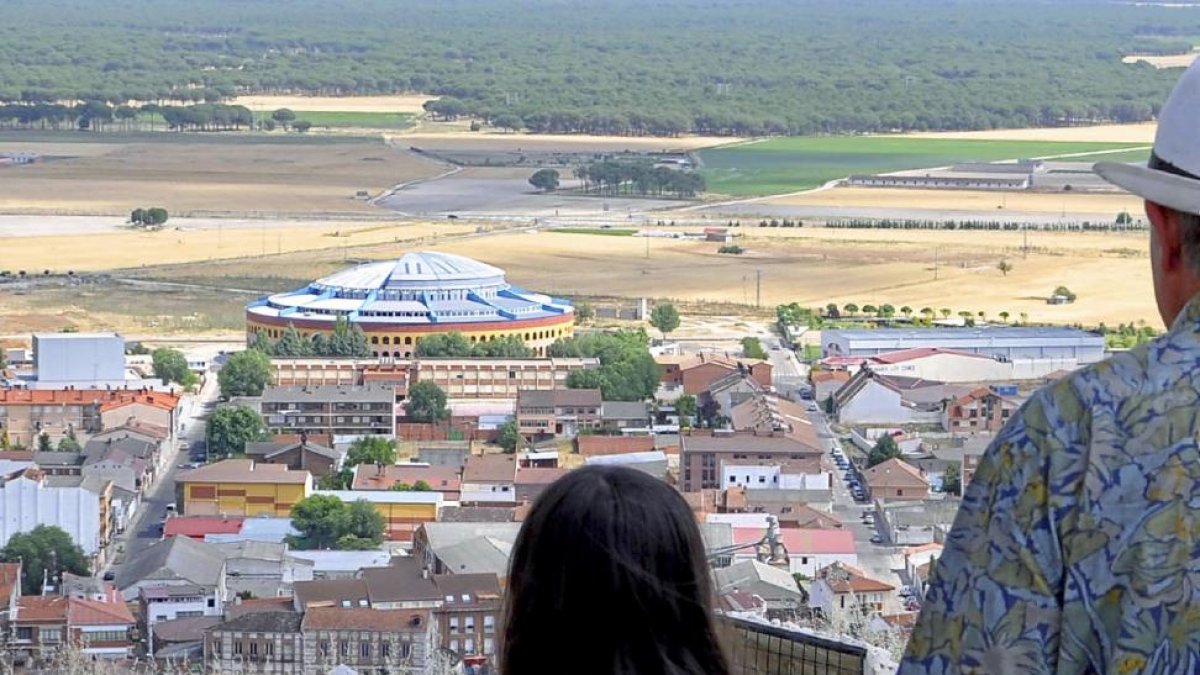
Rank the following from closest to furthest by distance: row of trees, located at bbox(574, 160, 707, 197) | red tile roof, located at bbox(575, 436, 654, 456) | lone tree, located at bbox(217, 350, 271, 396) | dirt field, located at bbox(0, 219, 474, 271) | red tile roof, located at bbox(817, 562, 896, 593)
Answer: red tile roof, located at bbox(817, 562, 896, 593)
red tile roof, located at bbox(575, 436, 654, 456)
lone tree, located at bbox(217, 350, 271, 396)
dirt field, located at bbox(0, 219, 474, 271)
row of trees, located at bbox(574, 160, 707, 197)

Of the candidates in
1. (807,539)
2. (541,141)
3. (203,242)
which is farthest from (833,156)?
(807,539)

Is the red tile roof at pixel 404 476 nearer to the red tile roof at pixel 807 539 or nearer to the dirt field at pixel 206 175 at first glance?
the red tile roof at pixel 807 539

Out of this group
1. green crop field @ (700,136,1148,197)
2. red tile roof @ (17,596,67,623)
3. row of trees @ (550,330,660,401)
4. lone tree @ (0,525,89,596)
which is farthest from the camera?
green crop field @ (700,136,1148,197)

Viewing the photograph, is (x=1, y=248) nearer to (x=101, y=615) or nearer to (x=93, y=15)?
(x=101, y=615)

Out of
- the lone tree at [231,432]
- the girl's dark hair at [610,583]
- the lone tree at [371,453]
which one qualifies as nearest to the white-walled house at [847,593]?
the lone tree at [371,453]

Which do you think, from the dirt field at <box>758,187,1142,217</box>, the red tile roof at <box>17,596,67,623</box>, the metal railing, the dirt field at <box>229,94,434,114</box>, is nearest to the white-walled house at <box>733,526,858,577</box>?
the red tile roof at <box>17,596,67,623</box>

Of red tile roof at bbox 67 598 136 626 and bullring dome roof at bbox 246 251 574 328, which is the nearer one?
red tile roof at bbox 67 598 136 626

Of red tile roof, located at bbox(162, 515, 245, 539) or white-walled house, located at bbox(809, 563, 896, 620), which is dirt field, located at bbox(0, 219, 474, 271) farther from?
white-walled house, located at bbox(809, 563, 896, 620)

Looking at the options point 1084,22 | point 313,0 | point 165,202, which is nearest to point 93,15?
point 313,0
